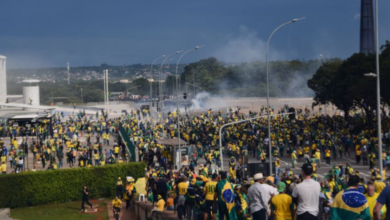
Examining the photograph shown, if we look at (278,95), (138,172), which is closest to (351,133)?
(138,172)

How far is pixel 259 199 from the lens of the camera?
458 inches

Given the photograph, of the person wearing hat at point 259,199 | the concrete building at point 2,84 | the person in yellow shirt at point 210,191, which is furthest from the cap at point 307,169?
the concrete building at point 2,84

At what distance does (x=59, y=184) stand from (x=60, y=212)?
3.01 metres

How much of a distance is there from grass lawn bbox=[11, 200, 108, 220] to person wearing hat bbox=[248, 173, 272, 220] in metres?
18.0

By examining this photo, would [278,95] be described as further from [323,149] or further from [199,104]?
[323,149]

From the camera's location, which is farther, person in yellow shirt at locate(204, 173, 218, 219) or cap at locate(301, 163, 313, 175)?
person in yellow shirt at locate(204, 173, 218, 219)

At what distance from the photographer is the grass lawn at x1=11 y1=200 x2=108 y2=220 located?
2996 centimetres

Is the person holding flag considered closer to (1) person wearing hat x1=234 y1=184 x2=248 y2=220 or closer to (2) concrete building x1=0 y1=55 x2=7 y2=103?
(1) person wearing hat x1=234 y1=184 x2=248 y2=220

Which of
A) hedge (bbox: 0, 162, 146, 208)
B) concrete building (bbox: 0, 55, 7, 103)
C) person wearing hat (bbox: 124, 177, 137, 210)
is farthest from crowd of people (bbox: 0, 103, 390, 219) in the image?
concrete building (bbox: 0, 55, 7, 103)

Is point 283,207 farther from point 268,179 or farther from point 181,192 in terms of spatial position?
point 181,192

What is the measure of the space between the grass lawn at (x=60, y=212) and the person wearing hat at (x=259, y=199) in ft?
59.2

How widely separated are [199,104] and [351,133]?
244 ft

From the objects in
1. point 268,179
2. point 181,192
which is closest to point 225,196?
point 268,179

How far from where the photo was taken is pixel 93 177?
35.4 metres
